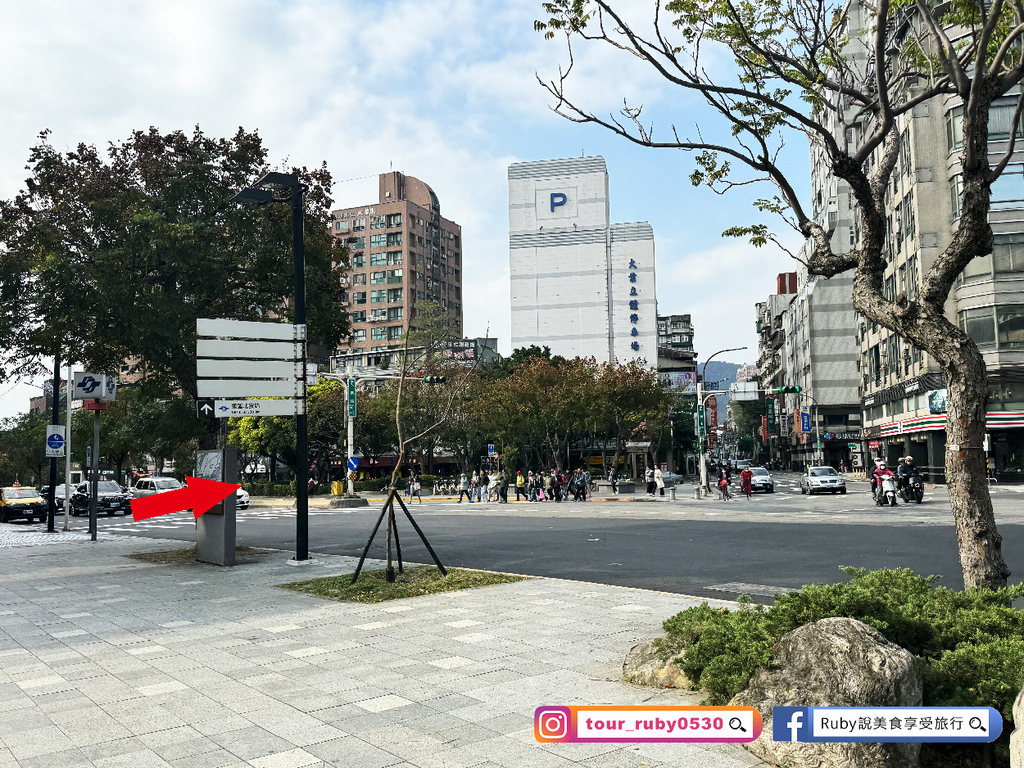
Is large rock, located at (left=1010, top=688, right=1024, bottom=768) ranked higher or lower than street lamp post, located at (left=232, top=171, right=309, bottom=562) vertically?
lower

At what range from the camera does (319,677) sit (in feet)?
22.1

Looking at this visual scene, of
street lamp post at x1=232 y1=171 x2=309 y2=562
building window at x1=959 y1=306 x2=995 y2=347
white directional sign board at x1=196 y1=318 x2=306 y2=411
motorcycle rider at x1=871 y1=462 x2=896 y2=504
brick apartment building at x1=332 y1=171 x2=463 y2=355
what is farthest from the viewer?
brick apartment building at x1=332 y1=171 x2=463 y2=355

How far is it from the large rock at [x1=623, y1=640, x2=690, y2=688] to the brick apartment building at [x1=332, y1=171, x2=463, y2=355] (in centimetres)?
9018

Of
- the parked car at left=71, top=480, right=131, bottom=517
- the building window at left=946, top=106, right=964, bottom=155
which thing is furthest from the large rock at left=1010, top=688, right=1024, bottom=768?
the building window at left=946, top=106, right=964, bottom=155

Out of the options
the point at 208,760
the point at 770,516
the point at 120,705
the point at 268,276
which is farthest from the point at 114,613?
the point at 770,516

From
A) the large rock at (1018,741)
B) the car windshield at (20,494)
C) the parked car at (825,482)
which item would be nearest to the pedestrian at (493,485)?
the parked car at (825,482)

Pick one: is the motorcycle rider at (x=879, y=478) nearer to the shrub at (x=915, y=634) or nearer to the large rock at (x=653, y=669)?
the shrub at (x=915, y=634)

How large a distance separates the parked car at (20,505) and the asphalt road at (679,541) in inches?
258

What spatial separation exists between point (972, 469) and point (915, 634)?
63.6 inches

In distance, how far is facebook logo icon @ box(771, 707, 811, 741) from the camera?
10.8 feet

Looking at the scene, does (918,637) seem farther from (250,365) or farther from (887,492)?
(887,492)

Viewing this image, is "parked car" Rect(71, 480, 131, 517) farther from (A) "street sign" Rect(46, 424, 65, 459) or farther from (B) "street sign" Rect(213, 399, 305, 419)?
(B) "street sign" Rect(213, 399, 305, 419)

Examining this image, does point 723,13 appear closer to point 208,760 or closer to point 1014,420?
point 208,760

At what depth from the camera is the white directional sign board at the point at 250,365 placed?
1432 centimetres
